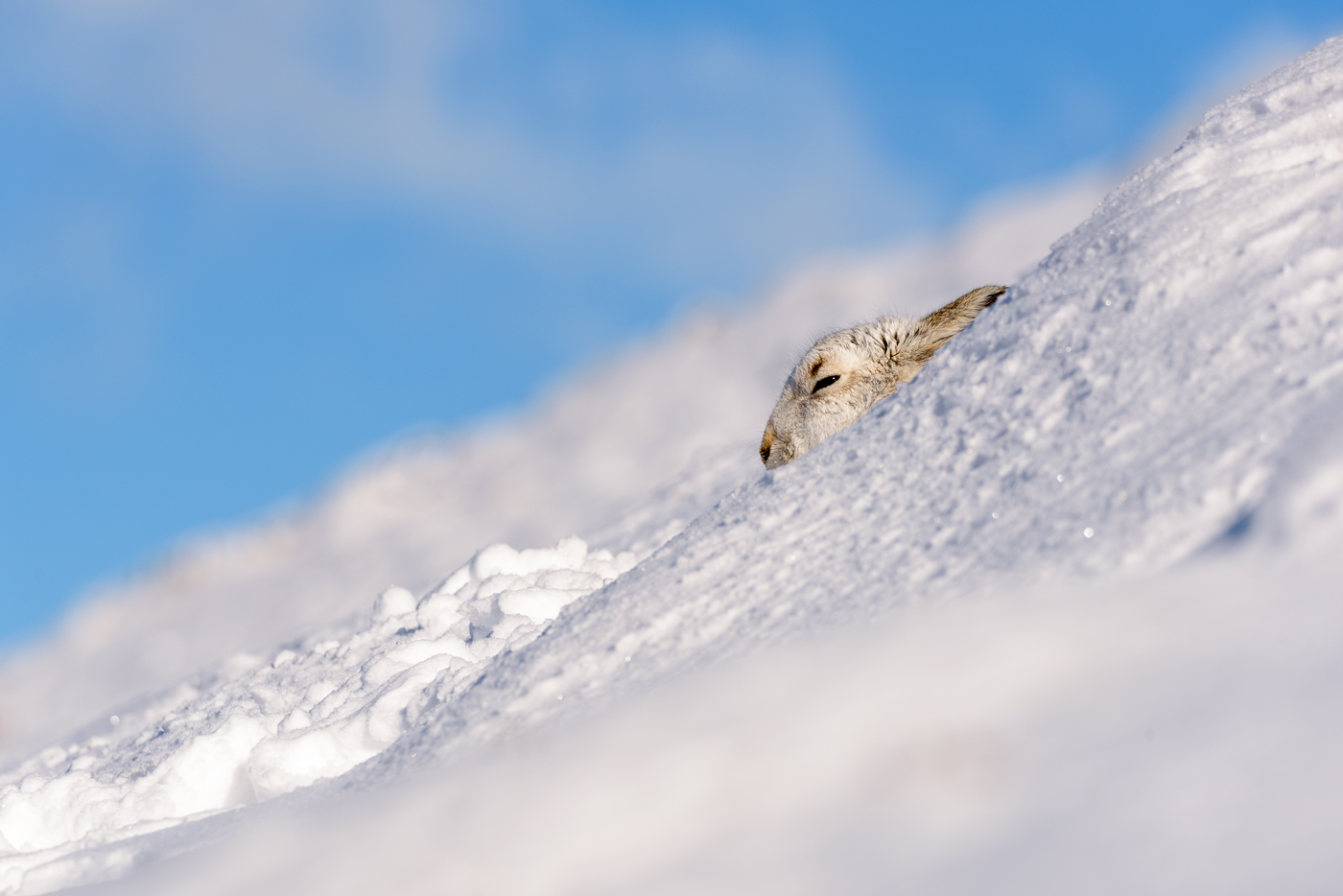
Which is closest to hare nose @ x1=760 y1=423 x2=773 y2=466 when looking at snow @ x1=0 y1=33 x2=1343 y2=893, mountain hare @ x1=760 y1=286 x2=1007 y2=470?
mountain hare @ x1=760 y1=286 x2=1007 y2=470

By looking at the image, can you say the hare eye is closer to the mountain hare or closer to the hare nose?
the mountain hare

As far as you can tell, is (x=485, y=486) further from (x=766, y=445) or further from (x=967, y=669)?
(x=967, y=669)

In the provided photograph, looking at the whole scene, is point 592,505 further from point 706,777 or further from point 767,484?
point 706,777

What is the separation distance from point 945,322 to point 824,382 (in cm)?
75

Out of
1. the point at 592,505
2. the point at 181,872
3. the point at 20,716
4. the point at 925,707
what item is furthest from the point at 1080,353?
the point at 20,716

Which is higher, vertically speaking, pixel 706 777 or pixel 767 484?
pixel 767 484

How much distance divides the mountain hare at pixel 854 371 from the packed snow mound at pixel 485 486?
11.4m

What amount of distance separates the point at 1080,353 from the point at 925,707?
56.7 inches

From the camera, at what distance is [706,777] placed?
2037 mm

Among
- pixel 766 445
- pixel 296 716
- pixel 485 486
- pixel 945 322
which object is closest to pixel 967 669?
pixel 296 716

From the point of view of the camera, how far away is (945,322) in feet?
21.3

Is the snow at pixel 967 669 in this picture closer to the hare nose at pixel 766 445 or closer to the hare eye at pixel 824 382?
the hare nose at pixel 766 445

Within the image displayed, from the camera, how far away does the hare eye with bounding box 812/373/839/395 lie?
6.65m

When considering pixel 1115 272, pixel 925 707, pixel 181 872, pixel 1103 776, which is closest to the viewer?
pixel 1103 776
